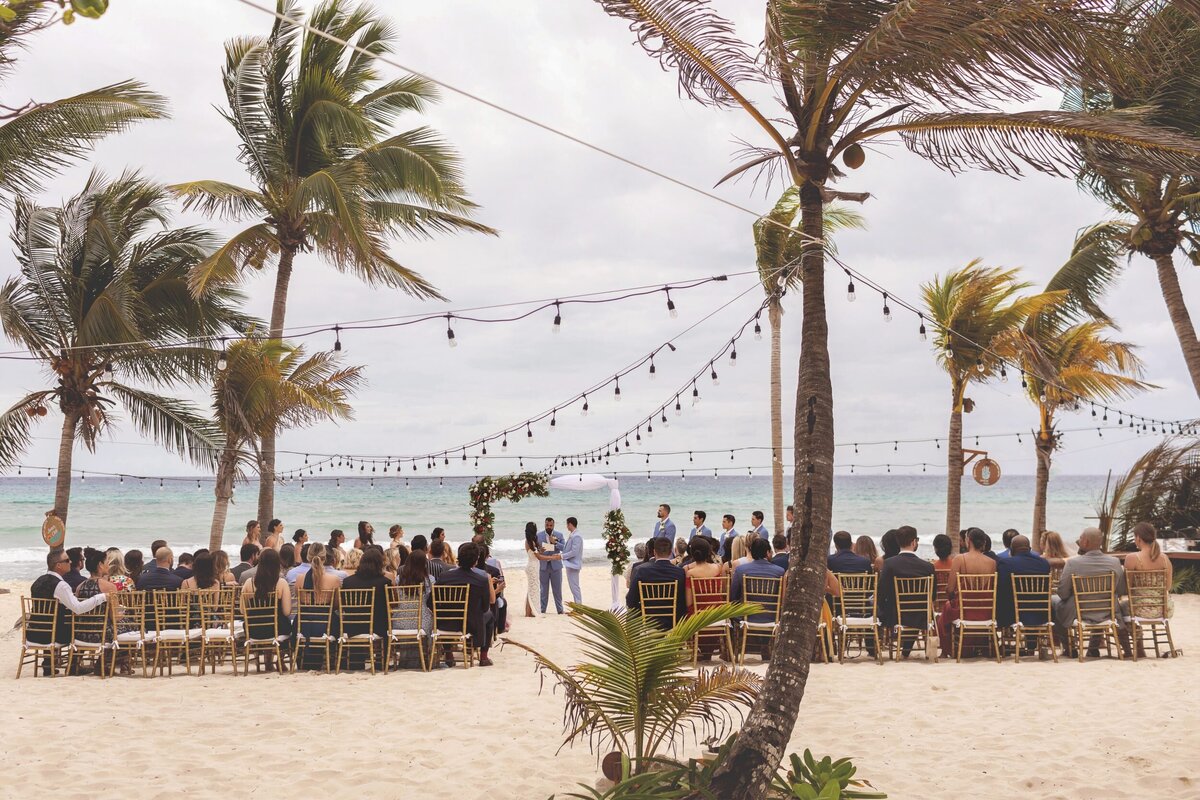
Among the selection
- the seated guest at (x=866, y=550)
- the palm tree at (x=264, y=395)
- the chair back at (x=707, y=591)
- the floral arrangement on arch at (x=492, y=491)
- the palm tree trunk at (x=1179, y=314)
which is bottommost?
the chair back at (x=707, y=591)

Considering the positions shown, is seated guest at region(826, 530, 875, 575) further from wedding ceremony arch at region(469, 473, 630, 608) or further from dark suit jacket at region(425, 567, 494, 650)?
wedding ceremony arch at region(469, 473, 630, 608)

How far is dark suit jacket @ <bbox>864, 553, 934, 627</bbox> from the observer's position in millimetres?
9688

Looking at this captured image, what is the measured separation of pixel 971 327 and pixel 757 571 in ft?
26.5

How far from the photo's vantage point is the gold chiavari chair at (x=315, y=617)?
31.5 feet

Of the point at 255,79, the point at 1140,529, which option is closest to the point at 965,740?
the point at 1140,529

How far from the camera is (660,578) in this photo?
31.7 ft

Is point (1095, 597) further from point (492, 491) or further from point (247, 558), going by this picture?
point (247, 558)

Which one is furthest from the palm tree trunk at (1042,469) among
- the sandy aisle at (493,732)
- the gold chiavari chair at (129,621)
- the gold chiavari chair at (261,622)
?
the gold chiavari chair at (129,621)

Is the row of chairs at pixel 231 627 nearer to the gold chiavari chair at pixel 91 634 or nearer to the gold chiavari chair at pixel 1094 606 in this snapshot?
the gold chiavari chair at pixel 91 634

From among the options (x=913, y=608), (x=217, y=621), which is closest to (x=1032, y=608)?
(x=913, y=608)

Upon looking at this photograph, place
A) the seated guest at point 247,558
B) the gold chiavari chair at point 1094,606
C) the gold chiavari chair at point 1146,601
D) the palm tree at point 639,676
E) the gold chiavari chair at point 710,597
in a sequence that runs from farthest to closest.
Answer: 1. the seated guest at point 247,558
2. the gold chiavari chair at point 710,597
3. the gold chiavari chair at point 1146,601
4. the gold chiavari chair at point 1094,606
5. the palm tree at point 639,676

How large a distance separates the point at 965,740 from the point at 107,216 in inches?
552

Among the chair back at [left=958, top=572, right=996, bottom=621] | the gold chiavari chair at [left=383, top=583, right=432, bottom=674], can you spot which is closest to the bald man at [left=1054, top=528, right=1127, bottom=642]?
the chair back at [left=958, top=572, right=996, bottom=621]

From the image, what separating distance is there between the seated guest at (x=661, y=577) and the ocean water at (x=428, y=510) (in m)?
21.7
